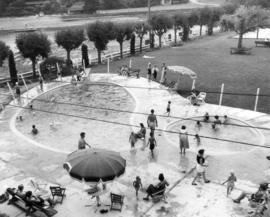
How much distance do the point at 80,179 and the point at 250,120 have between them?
13546mm

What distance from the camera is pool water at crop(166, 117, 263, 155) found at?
18.6 m

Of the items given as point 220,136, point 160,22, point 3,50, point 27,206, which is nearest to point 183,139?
point 220,136

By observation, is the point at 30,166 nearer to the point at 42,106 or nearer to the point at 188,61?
the point at 42,106

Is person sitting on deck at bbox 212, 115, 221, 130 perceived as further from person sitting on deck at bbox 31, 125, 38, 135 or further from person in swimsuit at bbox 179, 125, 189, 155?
person sitting on deck at bbox 31, 125, 38, 135

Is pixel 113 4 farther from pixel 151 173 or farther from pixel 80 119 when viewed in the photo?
pixel 151 173

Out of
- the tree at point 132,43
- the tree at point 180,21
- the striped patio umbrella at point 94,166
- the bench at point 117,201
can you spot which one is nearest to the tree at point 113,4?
the tree at point 180,21

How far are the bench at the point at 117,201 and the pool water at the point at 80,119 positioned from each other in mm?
5724

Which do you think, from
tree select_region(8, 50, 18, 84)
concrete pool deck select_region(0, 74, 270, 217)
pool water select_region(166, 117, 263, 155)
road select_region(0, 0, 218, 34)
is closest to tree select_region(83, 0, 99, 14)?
road select_region(0, 0, 218, 34)

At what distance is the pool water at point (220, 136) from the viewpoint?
18.6 meters

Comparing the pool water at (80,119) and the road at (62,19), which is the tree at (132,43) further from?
the road at (62,19)

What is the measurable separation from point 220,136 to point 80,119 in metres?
9.37

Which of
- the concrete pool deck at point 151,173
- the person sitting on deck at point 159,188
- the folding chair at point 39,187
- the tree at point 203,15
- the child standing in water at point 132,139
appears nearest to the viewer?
→ the concrete pool deck at point 151,173

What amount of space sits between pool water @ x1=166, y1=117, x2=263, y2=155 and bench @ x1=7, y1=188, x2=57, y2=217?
851 cm

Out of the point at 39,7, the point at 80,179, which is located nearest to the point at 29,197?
the point at 80,179
